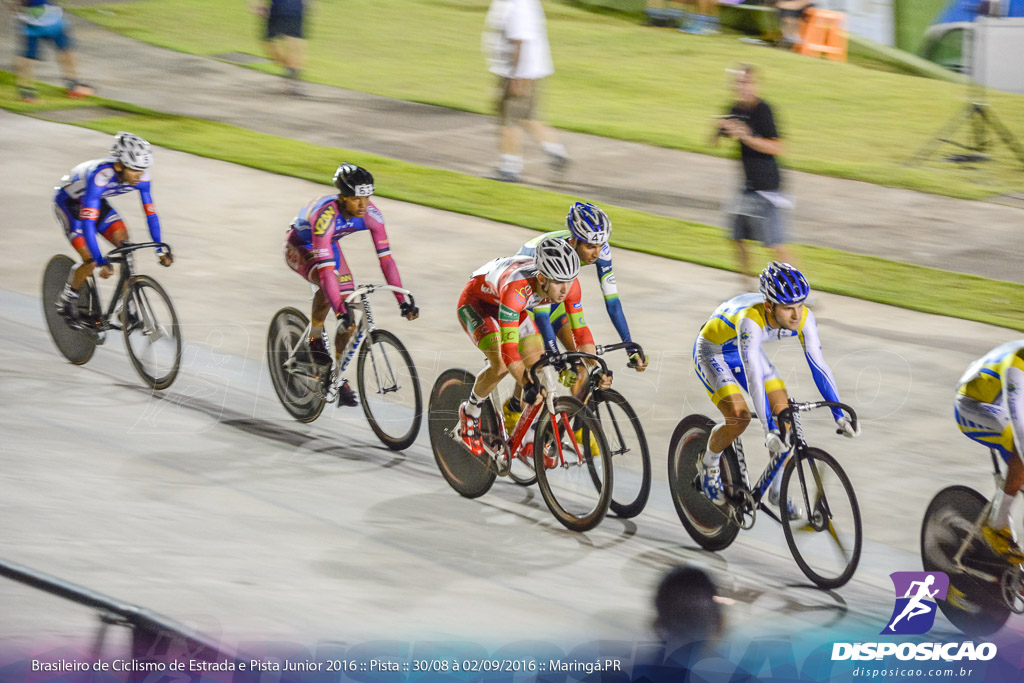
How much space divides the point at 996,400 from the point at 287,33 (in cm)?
1133

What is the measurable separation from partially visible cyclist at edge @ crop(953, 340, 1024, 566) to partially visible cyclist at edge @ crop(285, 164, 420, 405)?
2.97 metres

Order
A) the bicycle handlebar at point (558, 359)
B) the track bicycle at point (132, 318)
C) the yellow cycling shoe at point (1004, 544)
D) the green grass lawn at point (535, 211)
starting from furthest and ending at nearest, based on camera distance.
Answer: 1. the green grass lawn at point (535, 211)
2. the track bicycle at point (132, 318)
3. the bicycle handlebar at point (558, 359)
4. the yellow cycling shoe at point (1004, 544)

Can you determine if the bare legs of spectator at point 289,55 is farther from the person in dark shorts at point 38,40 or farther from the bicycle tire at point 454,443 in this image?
the bicycle tire at point 454,443

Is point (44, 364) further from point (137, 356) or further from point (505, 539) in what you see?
point (505, 539)

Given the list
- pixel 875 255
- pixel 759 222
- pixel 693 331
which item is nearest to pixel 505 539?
pixel 693 331

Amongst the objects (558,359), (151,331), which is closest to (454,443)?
(558,359)

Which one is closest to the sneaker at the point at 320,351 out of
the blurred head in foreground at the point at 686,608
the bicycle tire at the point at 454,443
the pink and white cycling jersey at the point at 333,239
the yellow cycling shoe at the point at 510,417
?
the pink and white cycling jersey at the point at 333,239

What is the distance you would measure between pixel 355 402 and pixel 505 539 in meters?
1.53

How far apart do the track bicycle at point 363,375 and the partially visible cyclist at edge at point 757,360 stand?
1851mm

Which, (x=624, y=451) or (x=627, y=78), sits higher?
(x=627, y=78)

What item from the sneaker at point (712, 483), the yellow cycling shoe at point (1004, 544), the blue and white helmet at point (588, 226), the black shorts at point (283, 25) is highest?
the black shorts at point (283, 25)

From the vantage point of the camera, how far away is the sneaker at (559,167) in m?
12.0

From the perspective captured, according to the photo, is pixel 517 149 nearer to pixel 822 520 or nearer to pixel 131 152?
pixel 131 152

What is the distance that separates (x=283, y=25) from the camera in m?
14.3
